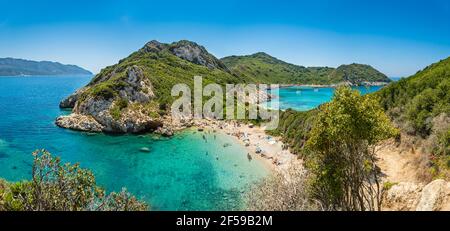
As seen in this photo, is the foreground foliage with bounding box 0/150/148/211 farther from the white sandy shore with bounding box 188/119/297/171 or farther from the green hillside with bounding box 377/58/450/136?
the green hillside with bounding box 377/58/450/136

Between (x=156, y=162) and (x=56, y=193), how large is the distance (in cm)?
3254

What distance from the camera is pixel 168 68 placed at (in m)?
121

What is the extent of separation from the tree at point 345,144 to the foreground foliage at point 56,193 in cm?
1196

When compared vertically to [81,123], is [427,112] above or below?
above

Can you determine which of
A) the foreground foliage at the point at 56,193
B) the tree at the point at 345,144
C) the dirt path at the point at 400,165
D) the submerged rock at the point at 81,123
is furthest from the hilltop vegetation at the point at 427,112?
the submerged rock at the point at 81,123

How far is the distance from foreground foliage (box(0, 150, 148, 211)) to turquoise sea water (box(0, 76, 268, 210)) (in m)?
13.9

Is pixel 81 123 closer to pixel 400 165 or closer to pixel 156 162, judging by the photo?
pixel 156 162

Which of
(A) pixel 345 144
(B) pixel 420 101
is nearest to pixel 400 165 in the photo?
(B) pixel 420 101

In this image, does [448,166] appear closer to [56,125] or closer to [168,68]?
[56,125]

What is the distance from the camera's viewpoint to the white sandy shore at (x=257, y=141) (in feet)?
150

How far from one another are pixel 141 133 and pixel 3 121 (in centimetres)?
4478

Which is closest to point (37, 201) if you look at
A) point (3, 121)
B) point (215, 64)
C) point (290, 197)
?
point (290, 197)

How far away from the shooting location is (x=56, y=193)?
15117mm

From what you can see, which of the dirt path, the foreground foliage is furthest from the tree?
the foreground foliage
